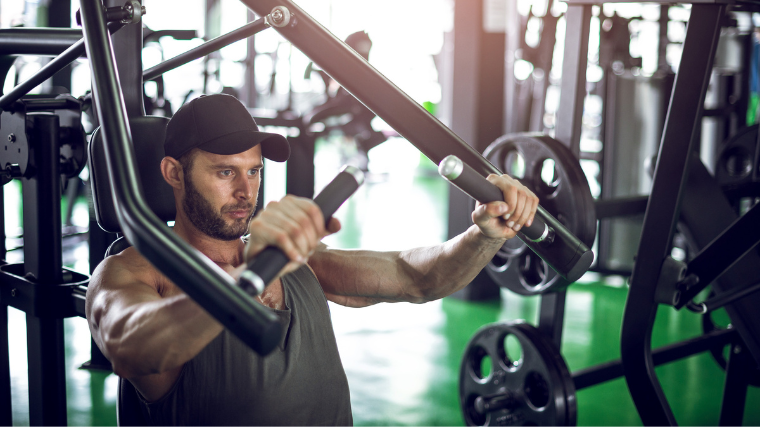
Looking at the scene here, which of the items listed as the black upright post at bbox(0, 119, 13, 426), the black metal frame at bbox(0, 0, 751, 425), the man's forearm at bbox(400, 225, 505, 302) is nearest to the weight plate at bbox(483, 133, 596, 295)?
the black metal frame at bbox(0, 0, 751, 425)

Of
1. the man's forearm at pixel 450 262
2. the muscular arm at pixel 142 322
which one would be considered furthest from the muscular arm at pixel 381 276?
the muscular arm at pixel 142 322

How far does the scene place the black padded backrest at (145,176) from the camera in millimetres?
1280

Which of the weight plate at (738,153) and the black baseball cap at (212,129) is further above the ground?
the black baseball cap at (212,129)

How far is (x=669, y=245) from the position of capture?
1874 mm

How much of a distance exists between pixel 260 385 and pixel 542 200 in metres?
1.20

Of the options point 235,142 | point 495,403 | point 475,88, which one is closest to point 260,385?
point 235,142

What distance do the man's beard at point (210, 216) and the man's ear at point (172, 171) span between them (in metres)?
0.02

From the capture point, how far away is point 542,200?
2078 millimetres

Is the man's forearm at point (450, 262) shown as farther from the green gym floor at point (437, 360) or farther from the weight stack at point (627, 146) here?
the weight stack at point (627, 146)

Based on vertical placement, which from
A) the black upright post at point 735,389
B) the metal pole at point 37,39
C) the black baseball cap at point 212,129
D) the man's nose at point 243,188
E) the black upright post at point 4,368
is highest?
the metal pole at point 37,39

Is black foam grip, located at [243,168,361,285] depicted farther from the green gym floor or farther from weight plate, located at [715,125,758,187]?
weight plate, located at [715,125,758,187]

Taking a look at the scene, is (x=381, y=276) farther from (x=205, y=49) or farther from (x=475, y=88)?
(x=475, y=88)

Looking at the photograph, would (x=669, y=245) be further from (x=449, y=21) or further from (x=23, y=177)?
(x=449, y=21)

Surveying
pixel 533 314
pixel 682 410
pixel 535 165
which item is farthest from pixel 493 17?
pixel 682 410
